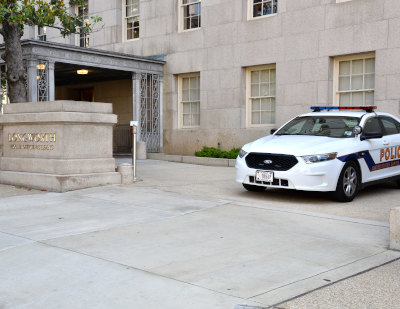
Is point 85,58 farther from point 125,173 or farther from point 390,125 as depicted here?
point 390,125

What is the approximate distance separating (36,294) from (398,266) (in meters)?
3.55

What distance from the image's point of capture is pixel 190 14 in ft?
66.8

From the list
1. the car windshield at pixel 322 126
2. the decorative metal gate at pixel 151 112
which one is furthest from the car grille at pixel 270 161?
the decorative metal gate at pixel 151 112

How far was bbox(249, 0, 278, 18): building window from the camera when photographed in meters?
17.7

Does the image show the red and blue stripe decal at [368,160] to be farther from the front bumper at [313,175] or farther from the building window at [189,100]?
the building window at [189,100]

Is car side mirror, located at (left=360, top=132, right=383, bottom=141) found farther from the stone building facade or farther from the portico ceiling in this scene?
the portico ceiling

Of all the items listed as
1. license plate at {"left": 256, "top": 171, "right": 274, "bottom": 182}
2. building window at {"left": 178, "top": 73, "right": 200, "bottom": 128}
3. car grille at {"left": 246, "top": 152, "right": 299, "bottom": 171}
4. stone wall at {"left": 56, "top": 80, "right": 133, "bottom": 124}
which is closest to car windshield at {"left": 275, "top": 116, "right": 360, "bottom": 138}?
car grille at {"left": 246, "top": 152, "right": 299, "bottom": 171}

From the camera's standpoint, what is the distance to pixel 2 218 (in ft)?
25.4

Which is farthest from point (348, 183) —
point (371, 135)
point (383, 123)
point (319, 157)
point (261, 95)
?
point (261, 95)

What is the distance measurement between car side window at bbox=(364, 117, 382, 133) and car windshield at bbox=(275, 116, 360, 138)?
0.25 meters

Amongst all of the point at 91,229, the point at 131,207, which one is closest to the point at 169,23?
the point at 131,207

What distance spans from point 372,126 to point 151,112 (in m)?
11.9

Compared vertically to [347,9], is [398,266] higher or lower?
lower

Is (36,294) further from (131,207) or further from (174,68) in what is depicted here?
(174,68)
